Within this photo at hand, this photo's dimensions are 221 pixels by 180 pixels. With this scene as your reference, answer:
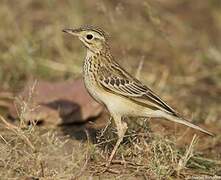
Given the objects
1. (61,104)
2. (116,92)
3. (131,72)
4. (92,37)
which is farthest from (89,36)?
(131,72)

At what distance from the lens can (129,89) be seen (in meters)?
6.75

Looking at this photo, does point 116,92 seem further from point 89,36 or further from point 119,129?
point 89,36

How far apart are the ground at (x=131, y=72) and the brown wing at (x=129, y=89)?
1.22ft

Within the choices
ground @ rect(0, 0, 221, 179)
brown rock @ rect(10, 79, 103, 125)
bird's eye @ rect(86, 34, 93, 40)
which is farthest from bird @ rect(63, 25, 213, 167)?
brown rock @ rect(10, 79, 103, 125)

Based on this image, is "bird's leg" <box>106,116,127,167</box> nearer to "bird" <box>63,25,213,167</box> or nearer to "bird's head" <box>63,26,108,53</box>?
"bird" <box>63,25,213,167</box>

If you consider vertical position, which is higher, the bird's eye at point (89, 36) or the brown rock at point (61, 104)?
the bird's eye at point (89, 36)

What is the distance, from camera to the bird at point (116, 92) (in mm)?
6645

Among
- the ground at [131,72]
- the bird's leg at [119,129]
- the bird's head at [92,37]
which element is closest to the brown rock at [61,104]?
the ground at [131,72]

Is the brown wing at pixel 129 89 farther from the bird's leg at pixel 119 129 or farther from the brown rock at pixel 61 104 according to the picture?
the brown rock at pixel 61 104

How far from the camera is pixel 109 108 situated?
6617mm

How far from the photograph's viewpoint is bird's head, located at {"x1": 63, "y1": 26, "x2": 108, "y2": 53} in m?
6.85

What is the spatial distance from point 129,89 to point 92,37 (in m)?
0.64

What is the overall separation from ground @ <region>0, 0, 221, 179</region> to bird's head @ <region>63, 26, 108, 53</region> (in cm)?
84

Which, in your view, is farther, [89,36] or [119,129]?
[89,36]
